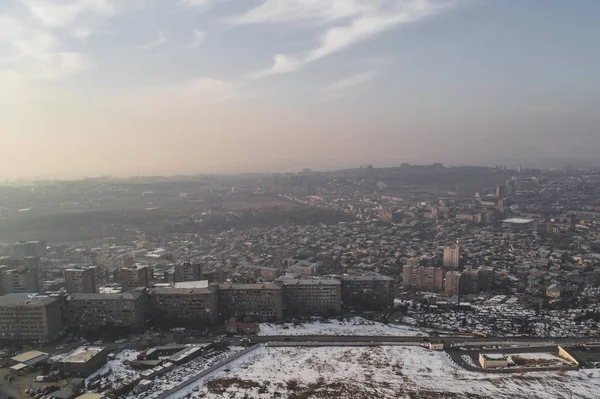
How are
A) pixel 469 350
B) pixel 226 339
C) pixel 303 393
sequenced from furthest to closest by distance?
pixel 226 339
pixel 469 350
pixel 303 393

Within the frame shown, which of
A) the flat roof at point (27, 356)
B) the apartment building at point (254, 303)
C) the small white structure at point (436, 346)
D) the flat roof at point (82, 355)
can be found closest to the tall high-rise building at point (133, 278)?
the apartment building at point (254, 303)

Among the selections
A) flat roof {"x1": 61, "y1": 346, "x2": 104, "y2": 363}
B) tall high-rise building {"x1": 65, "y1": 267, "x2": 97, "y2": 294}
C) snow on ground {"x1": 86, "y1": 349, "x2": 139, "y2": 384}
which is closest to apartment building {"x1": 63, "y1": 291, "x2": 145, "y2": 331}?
snow on ground {"x1": 86, "y1": 349, "x2": 139, "y2": 384}

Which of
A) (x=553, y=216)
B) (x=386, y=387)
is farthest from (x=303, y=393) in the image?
(x=553, y=216)

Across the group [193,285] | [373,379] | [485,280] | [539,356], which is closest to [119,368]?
[193,285]

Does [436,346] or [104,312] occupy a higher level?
[104,312]

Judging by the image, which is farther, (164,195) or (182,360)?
(164,195)

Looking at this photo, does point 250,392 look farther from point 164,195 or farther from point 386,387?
point 164,195

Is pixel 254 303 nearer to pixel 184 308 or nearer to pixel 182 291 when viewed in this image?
pixel 184 308
